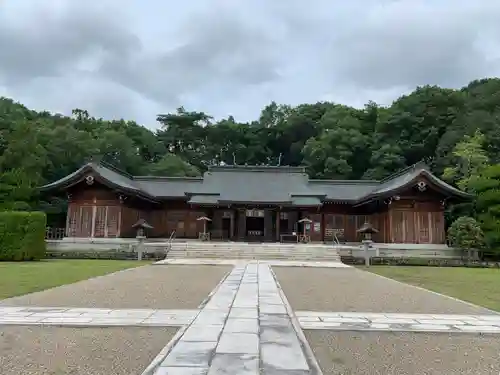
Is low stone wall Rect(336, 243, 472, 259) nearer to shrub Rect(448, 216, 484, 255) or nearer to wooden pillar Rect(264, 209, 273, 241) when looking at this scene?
shrub Rect(448, 216, 484, 255)

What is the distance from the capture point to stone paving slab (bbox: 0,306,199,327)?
17.5 ft

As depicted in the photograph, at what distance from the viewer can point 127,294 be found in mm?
7902

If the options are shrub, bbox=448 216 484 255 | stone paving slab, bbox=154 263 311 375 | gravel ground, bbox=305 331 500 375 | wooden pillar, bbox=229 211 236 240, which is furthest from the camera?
wooden pillar, bbox=229 211 236 240

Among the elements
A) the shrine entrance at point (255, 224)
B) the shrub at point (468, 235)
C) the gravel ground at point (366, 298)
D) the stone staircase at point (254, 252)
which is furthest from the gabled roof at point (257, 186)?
the gravel ground at point (366, 298)

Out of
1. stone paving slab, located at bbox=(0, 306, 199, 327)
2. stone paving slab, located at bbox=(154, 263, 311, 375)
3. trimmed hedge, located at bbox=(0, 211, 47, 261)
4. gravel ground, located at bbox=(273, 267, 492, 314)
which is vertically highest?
trimmed hedge, located at bbox=(0, 211, 47, 261)

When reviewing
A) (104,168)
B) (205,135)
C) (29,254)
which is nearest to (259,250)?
(29,254)

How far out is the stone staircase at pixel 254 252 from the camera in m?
19.6

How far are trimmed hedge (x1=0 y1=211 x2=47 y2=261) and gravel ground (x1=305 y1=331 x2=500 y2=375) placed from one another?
16.4 metres

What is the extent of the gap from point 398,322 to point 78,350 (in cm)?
414

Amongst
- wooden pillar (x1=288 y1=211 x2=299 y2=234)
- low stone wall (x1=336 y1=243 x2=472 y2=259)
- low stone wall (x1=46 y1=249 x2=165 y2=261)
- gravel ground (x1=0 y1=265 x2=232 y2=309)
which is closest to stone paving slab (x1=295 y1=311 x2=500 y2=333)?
gravel ground (x1=0 y1=265 x2=232 y2=309)

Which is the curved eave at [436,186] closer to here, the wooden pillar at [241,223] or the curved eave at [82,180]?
the wooden pillar at [241,223]

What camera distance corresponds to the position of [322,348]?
4.33 meters

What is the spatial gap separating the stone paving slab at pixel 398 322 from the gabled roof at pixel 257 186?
17.9 metres

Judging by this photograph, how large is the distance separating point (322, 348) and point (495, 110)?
138 feet
